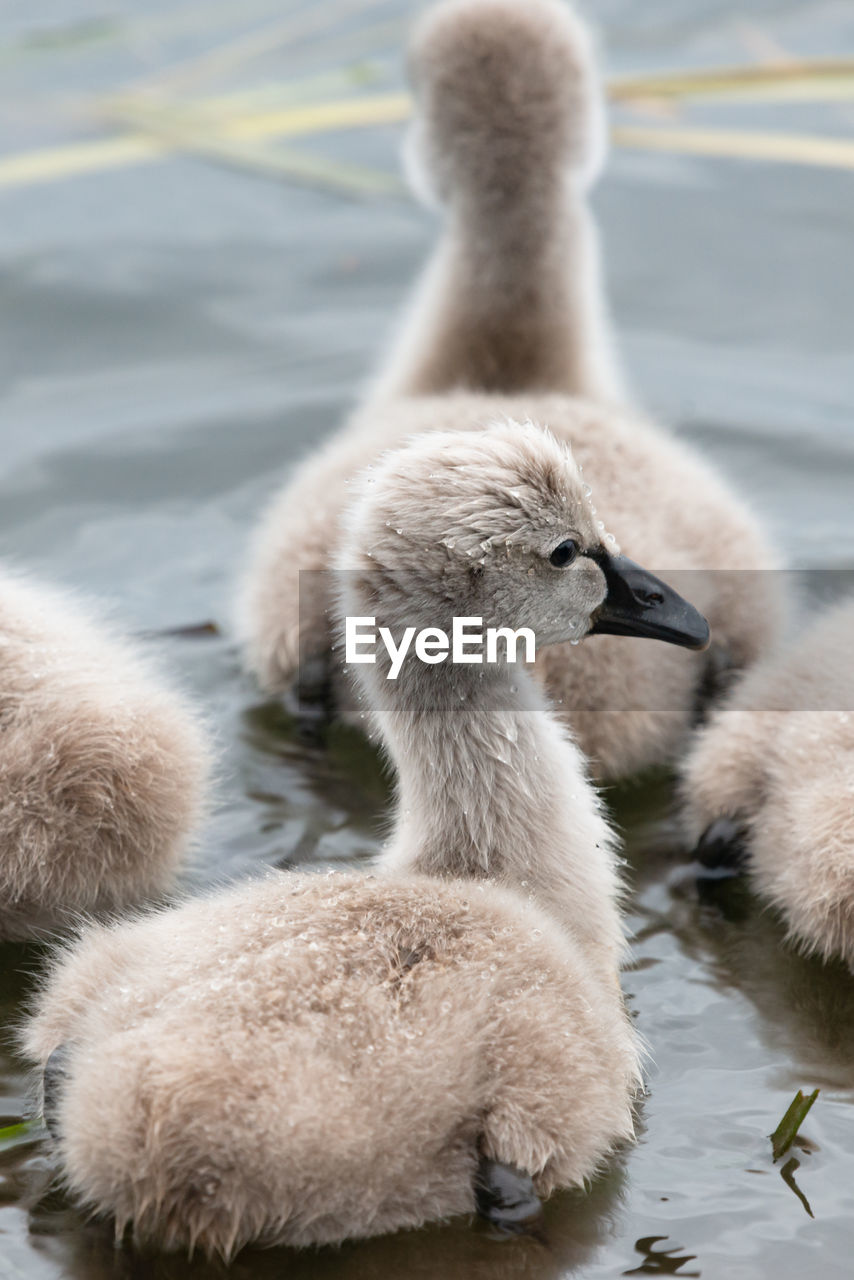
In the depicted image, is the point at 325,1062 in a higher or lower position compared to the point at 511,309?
lower

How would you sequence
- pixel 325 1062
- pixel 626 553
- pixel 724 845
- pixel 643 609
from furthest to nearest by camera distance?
pixel 626 553
pixel 724 845
pixel 643 609
pixel 325 1062

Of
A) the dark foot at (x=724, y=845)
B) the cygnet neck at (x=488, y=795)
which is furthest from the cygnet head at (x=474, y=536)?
the dark foot at (x=724, y=845)

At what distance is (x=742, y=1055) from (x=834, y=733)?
2.05 ft

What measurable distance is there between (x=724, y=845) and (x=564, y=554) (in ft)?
2.77

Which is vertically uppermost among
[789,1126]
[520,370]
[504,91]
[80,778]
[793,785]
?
[504,91]

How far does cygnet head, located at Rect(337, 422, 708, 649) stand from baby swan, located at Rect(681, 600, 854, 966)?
579 millimetres

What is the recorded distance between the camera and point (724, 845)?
146 inches

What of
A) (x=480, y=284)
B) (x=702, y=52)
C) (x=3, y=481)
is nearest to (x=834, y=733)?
(x=480, y=284)

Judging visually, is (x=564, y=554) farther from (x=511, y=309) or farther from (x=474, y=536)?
(x=511, y=309)

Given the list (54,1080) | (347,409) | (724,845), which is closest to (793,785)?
(724,845)

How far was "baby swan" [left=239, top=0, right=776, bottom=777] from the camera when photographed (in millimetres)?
4094

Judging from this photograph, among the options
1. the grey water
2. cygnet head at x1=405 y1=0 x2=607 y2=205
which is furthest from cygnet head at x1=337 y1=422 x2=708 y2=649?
cygnet head at x1=405 y1=0 x2=607 y2=205

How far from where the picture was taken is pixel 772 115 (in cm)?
744

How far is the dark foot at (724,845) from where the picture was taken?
12.2 ft
